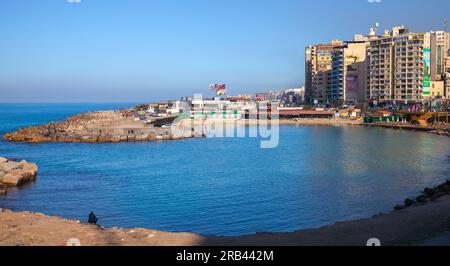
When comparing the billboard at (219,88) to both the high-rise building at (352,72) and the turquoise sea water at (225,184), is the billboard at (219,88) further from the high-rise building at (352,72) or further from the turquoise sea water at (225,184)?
the turquoise sea water at (225,184)

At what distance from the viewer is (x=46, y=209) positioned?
17922 millimetres

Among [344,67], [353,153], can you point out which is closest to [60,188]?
[353,153]

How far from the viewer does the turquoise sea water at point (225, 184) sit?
16.6 meters

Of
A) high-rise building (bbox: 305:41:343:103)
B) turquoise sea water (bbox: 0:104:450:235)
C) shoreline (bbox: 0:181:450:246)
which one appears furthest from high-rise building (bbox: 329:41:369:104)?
shoreline (bbox: 0:181:450:246)

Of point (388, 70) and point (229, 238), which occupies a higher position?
point (388, 70)

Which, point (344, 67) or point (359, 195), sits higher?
point (344, 67)

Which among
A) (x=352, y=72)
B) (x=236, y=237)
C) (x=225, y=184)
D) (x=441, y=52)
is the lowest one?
(x=225, y=184)

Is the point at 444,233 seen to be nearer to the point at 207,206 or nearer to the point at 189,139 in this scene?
the point at 207,206

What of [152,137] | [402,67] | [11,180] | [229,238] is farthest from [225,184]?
[402,67]

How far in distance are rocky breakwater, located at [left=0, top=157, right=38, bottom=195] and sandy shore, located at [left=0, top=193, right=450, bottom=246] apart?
9396 mm

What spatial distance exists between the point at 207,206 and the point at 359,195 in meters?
5.90

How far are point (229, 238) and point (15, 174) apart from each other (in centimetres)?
1482

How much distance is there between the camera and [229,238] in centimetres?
1186

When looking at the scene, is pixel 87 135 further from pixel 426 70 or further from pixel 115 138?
pixel 426 70
